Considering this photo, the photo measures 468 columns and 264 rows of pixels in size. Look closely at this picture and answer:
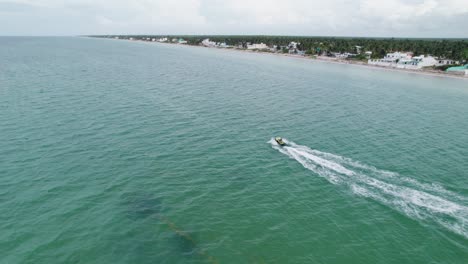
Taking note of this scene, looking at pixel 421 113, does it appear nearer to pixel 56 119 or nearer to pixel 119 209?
pixel 119 209

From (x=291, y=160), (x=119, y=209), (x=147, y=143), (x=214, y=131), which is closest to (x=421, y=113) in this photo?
(x=291, y=160)

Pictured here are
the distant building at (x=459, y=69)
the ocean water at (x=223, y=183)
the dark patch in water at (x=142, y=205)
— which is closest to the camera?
the ocean water at (x=223, y=183)

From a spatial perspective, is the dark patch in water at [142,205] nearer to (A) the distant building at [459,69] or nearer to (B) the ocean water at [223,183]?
(B) the ocean water at [223,183]

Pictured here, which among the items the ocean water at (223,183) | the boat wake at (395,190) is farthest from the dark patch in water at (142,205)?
the boat wake at (395,190)

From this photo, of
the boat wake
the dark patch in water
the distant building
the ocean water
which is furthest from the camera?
the distant building

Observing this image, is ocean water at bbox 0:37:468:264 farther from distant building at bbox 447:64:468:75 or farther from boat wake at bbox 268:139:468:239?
distant building at bbox 447:64:468:75

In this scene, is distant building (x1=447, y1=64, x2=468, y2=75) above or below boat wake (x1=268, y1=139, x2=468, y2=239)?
above

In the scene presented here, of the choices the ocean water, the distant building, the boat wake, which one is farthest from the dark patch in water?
the distant building
